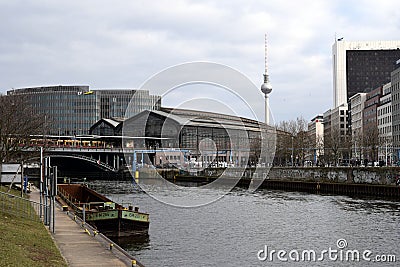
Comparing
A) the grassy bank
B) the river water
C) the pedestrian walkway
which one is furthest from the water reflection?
the grassy bank

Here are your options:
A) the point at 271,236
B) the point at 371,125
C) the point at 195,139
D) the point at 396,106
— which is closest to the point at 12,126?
the point at 271,236

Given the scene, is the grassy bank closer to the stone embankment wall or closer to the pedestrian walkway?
the pedestrian walkway

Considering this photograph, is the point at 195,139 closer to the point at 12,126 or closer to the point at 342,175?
the point at 342,175

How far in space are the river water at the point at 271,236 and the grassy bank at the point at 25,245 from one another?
6678mm

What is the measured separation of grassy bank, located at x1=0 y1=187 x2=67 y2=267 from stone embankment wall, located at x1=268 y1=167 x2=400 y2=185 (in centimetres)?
6087

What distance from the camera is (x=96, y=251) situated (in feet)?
88.3

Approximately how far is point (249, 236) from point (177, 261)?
10.8 m

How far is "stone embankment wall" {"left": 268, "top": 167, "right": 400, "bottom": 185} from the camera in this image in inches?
3192

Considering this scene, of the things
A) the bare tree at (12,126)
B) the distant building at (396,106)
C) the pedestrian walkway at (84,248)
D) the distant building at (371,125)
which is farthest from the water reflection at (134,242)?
the distant building at (396,106)

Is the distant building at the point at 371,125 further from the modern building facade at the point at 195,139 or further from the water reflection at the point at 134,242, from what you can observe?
the water reflection at the point at 134,242

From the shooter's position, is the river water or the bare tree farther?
the bare tree

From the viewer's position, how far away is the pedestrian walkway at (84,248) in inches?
961

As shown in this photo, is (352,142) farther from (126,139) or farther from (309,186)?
(126,139)

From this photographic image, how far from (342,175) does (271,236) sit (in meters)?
54.5
